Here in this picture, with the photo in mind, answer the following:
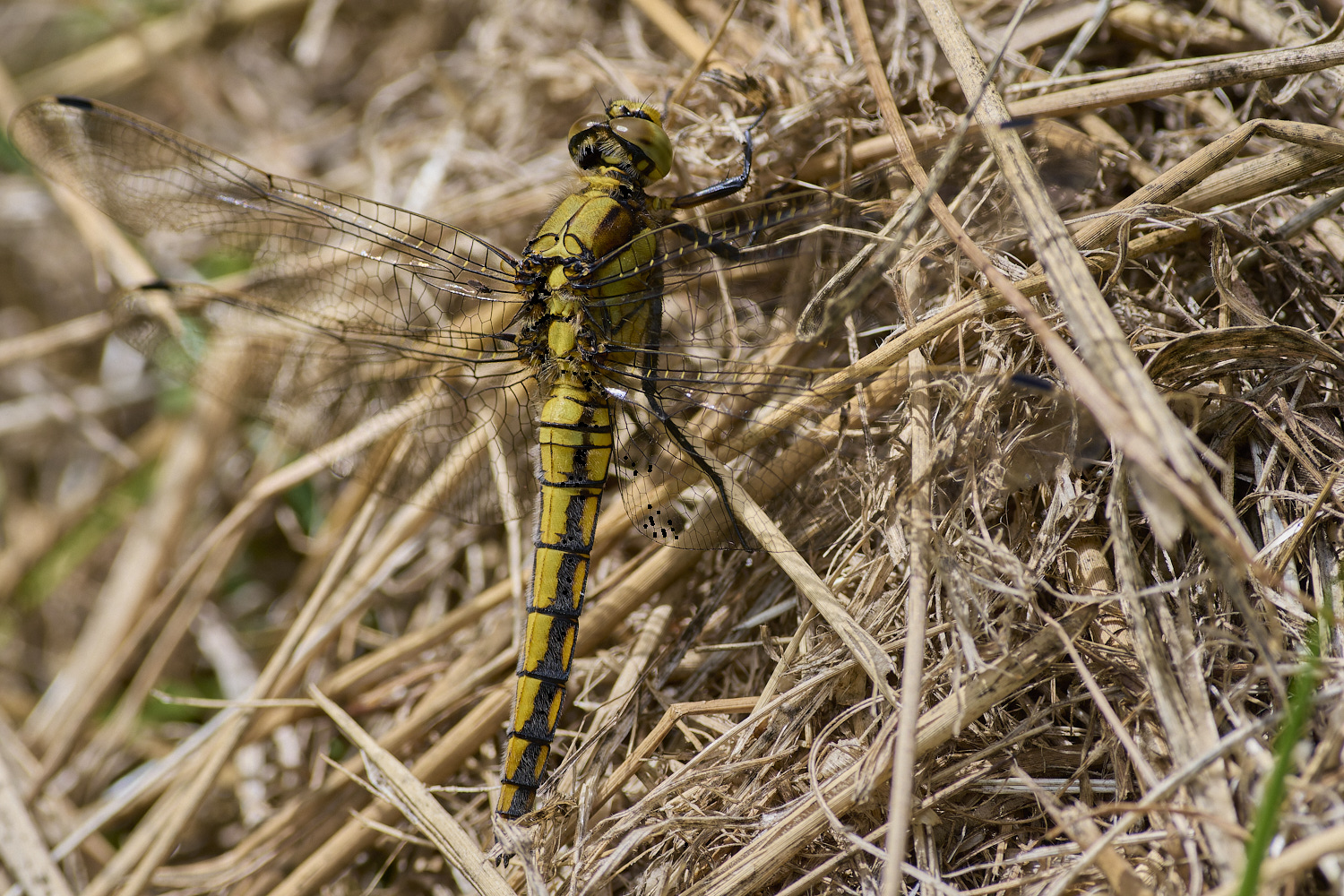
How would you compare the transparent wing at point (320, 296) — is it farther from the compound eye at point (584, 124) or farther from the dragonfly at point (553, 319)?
the compound eye at point (584, 124)

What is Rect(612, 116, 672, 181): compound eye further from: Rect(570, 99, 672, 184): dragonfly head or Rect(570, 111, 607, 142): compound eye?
Rect(570, 111, 607, 142): compound eye

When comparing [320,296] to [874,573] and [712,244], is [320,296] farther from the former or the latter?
[874,573]

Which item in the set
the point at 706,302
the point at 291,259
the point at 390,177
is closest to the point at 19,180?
the point at 390,177

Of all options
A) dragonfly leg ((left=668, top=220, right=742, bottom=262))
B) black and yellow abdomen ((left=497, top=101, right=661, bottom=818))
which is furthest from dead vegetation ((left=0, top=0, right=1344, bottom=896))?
dragonfly leg ((left=668, top=220, right=742, bottom=262))

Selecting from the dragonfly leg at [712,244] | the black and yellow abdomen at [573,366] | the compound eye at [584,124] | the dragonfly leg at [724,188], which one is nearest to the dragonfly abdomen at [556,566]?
the black and yellow abdomen at [573,366]

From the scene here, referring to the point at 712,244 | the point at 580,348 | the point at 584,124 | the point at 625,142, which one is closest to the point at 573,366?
the point at 580,348
